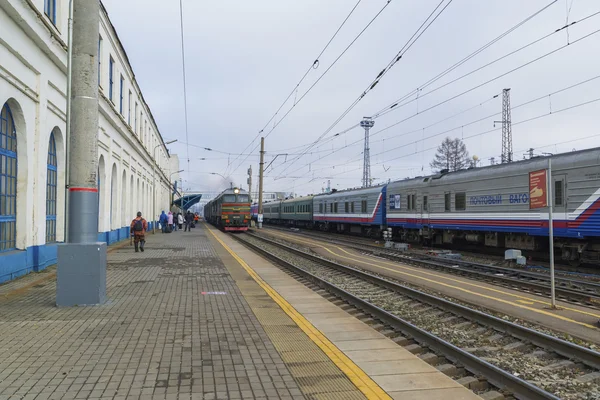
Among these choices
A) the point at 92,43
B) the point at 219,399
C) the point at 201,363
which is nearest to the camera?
the point at 219,399

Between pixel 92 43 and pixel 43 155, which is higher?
pixel 92 43

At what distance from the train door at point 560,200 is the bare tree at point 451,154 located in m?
45.7

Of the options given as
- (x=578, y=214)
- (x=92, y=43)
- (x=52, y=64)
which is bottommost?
(x=578, y=214)

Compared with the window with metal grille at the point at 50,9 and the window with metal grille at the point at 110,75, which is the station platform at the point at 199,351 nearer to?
the window with metal grille at the point at 50,9

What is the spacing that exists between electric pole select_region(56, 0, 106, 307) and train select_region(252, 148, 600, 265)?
758cm

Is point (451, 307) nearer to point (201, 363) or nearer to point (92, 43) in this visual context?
point (201, 363)

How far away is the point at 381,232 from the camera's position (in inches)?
1078

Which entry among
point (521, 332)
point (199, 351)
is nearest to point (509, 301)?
point (521, 332)

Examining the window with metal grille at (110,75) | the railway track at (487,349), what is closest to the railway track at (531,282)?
the railway track at (487,349)

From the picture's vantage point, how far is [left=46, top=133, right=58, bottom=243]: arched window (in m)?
13.6

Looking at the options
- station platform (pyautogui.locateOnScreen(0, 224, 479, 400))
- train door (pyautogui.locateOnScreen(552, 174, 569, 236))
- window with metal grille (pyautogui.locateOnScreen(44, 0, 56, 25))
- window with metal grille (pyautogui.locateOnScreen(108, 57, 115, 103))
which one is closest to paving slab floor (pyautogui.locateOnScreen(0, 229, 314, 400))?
station platform (pyautogui.locateOnScreen(0, 224, 479, 400))

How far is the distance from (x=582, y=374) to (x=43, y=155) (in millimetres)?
12287

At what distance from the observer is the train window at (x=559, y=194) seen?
1376cm

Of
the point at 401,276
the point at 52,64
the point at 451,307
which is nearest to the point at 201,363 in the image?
the point at 451,307
